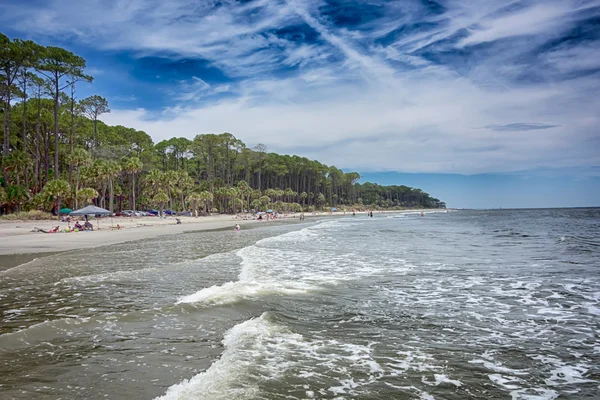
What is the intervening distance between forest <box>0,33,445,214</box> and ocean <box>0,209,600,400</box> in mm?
39297

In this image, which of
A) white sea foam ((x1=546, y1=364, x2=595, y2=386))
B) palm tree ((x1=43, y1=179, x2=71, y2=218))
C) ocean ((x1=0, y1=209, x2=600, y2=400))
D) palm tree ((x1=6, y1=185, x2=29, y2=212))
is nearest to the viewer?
ocean ((x1=0, y1=209, x2=600, y2=400))

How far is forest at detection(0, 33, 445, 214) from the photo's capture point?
1703 inches

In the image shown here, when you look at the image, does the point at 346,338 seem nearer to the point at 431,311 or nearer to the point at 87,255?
the point at 431,311

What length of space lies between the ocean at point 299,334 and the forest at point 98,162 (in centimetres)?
3930

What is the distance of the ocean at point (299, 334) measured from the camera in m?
4.62

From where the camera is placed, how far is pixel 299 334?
662 centimetres

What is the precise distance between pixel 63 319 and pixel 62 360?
7.41ft

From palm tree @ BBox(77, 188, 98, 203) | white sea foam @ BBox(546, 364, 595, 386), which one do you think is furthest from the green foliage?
white sea foam @ BBox(546, 364, 595, 386)

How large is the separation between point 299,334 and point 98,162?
2050 inches

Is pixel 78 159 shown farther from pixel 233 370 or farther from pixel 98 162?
pixel 233 370

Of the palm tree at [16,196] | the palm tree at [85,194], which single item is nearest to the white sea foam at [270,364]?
the palm tree at [16,196]

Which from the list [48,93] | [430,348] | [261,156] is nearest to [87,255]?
[430,348]

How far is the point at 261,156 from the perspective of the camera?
103875mm

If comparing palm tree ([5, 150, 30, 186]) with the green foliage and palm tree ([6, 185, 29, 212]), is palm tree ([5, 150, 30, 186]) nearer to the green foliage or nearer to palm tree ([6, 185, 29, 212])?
palm tree ([6, 185, 29, 212])
